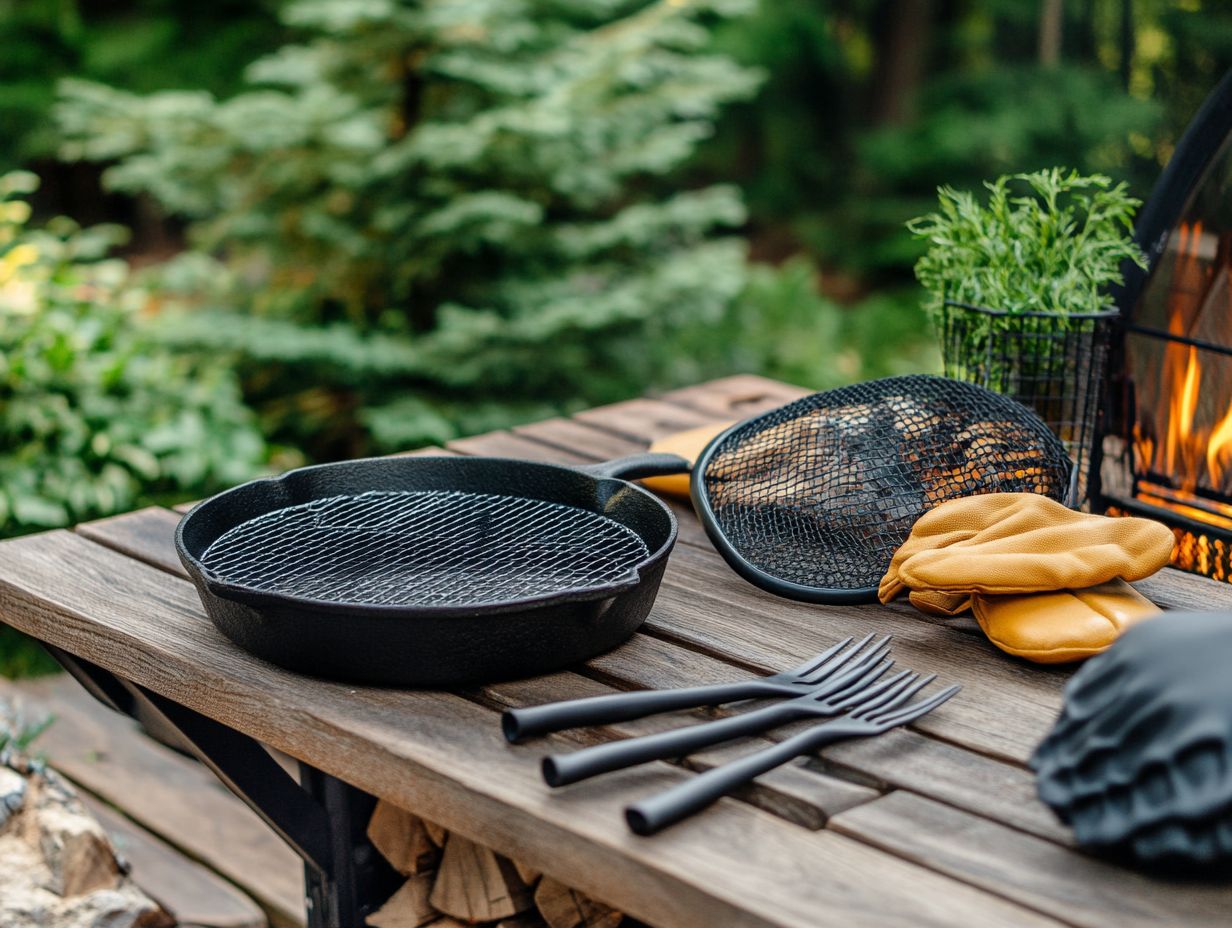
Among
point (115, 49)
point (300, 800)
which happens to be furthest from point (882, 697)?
point (115, 49)

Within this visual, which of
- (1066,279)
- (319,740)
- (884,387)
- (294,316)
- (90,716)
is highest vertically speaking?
(1066,279)

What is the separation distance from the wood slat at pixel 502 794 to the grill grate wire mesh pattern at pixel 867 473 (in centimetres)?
48

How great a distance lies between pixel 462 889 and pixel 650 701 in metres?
0.48

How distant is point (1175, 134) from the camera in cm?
618

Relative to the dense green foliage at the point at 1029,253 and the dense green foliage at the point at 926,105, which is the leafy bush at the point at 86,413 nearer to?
the dense green foliage at the point at 1029,253

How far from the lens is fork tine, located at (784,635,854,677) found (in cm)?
117

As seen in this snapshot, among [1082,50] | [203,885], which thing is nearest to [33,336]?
[203,885]

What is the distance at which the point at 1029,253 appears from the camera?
66.7 inches

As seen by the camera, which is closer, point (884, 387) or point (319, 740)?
point (319, 740)

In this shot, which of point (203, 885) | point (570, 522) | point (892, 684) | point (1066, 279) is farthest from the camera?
point (203, 885)

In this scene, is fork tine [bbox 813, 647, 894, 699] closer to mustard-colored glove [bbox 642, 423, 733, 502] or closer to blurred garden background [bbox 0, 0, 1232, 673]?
mustard-colored glove [bbox 642, 423, 733, 502]

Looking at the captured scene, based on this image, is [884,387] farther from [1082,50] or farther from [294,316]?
[1082,50]

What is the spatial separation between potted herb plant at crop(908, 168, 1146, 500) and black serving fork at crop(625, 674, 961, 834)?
2.12 feet

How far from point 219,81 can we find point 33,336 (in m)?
2.72
